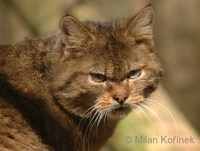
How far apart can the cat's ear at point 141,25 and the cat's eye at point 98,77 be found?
43cm

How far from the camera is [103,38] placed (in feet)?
15.5

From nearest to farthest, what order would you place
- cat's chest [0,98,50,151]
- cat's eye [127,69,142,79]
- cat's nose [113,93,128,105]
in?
cat's chest [0,98,50,151]
cat's nose [113,93,128,105]
cat's eye [127,69,142,79]

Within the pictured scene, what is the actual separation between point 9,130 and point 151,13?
144 cm

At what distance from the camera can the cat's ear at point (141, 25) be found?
15.6 ft

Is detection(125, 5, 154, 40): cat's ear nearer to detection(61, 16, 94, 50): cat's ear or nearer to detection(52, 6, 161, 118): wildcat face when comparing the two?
detection(52, 6, 161, 118): wildcat face

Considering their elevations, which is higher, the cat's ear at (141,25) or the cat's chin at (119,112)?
the cat's ear at (141,25)

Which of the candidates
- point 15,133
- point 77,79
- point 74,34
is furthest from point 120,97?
point 15,133

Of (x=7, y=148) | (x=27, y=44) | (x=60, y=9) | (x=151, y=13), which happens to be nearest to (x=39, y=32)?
(x=60, y=9)

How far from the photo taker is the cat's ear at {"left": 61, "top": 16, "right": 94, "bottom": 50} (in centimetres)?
456

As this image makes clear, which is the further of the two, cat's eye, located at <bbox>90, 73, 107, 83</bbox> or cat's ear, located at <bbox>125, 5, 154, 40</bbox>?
cat's ear, located at <bbox>125, 5, 154, 40</bbox>

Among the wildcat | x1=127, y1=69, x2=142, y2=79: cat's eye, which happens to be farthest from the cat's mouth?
x1=127, y1=69, x2=142, y2=79: cat's eye

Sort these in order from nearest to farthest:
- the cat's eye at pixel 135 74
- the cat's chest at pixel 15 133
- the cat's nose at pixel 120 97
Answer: the cat's chest at pixel 15 133 < the cat's nose at pixel 120 97 < the cat's eye at pixel 135 74

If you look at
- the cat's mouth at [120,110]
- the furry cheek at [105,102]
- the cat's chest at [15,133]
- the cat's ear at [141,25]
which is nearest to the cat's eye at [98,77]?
the furry cheek at [105,102]

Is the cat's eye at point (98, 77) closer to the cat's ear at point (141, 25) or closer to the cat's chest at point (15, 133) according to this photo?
the cat's ear at point (141, 25)
